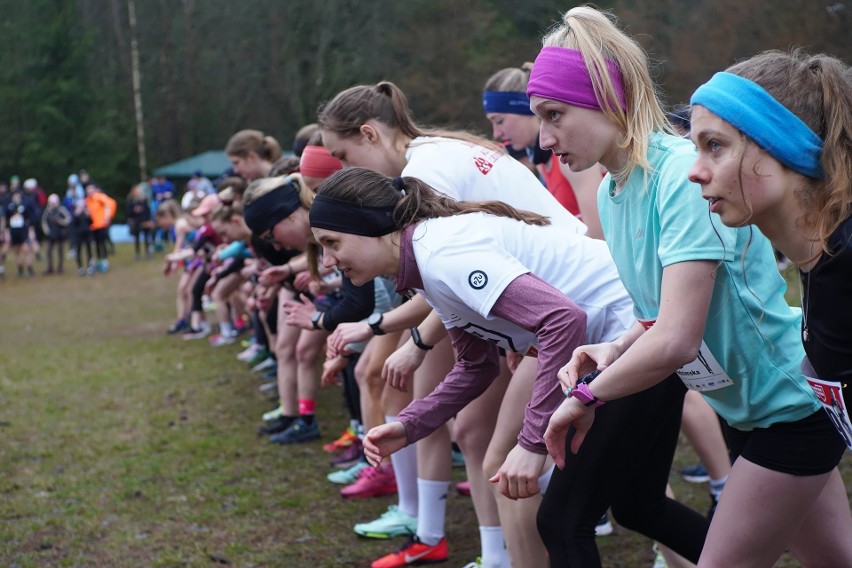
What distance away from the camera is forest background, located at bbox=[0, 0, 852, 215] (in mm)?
41312

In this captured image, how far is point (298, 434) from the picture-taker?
700 cm

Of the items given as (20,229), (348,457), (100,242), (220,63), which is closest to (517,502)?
(348,457)

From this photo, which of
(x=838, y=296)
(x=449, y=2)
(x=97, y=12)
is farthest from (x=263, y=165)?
(x=97, y=12)

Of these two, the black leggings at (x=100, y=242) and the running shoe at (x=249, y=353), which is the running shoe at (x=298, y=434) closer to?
the running shoe at (x=249, y=353)

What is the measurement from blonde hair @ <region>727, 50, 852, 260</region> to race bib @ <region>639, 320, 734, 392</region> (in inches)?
20.3

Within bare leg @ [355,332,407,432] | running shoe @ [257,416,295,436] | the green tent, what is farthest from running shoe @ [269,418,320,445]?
the green tent

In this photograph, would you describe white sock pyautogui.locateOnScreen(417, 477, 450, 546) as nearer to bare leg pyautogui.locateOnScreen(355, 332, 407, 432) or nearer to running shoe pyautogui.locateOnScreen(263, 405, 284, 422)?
bare leg pyautogui.locateOnScreen(355, 332, 407, 432)

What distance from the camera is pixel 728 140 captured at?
2078 mm

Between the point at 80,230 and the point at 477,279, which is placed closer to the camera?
the point at 477,279

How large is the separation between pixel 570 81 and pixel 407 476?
112 inches

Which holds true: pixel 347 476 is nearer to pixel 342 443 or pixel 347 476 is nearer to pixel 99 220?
pixel 342 443

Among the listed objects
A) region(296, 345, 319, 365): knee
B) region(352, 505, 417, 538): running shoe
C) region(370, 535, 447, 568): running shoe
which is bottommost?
region(352, 505, 417, 538): running shoe

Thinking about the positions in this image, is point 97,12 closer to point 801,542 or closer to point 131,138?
point 131,138

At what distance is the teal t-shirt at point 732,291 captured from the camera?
2.34 m
